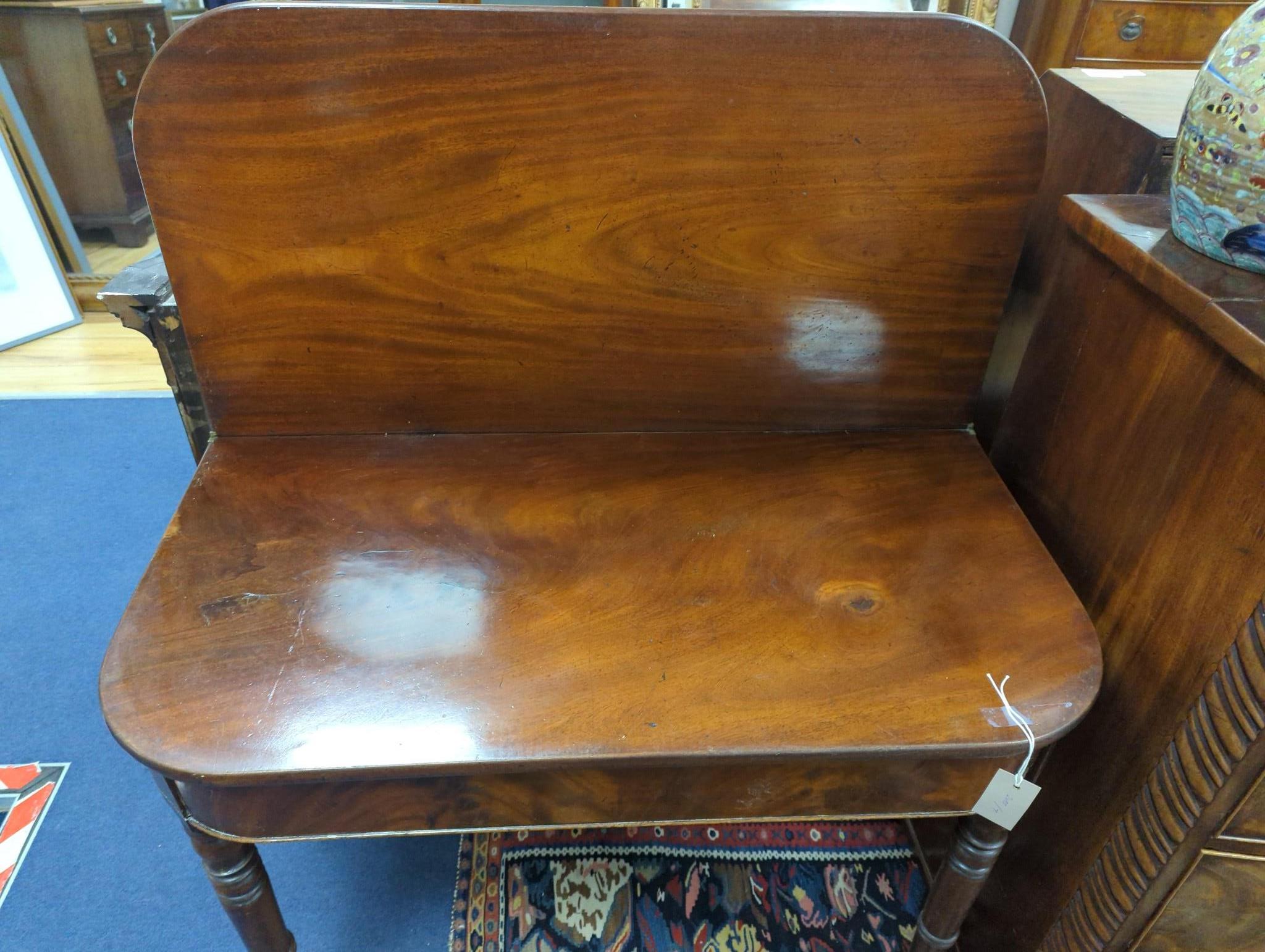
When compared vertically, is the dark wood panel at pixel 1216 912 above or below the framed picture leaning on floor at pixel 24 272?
above

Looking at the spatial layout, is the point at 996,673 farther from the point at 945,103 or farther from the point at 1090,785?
the point at 945,103

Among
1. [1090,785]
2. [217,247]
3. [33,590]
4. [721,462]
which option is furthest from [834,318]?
[33,590]

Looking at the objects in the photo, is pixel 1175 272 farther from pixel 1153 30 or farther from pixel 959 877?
pixel 1153 30

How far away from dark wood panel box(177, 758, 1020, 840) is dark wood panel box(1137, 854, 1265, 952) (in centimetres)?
19

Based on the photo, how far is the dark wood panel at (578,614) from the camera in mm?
612

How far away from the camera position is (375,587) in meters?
0.72

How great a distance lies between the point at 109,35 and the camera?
8.23 feet

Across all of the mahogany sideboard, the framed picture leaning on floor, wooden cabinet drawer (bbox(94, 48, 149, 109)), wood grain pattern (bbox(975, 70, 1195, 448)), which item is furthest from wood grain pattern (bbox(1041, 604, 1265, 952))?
wooden cabinet drawer (bbox(94, 48, 149, 109))

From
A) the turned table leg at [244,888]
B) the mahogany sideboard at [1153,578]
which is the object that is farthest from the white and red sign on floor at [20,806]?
the mahogany sideboard at [1153,578]

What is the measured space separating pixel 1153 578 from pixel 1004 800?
21 centimetres

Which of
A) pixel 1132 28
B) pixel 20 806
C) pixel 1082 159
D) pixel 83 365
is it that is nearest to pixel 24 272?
pixel 83 365

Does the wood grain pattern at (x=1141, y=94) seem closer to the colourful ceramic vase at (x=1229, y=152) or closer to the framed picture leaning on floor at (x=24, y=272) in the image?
the colourful ceramic vase at (x=1229, y=152)

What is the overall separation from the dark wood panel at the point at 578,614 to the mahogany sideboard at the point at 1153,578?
0.20ft

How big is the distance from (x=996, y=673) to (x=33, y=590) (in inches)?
61.8
